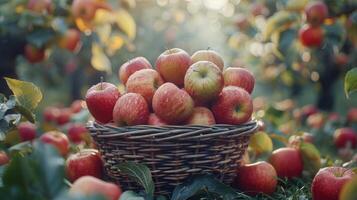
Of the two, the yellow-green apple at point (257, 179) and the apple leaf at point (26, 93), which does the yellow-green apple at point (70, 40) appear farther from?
the yellow-green apple at point (257, 179)

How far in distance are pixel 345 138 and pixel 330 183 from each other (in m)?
1.74

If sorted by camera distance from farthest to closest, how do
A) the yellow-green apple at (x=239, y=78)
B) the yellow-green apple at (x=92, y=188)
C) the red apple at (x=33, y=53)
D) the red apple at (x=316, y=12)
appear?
the red apple at (x=33, y=53) → the red apple at (x=316, y=12) → the yellow-green apple at (x=239, y=78) → the yellow-green apple at (x=92, y=188)

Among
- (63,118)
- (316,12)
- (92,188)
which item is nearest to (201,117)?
(92,188)

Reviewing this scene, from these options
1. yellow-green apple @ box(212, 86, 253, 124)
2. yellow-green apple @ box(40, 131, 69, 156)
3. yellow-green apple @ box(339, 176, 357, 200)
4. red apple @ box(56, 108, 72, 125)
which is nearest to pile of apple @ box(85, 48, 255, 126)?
yellow-green apple @ box(212, 86, 253, 124)

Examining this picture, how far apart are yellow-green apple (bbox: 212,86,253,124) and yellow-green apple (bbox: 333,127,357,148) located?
1.67 meters

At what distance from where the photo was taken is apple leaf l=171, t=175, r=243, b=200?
5.29 feet

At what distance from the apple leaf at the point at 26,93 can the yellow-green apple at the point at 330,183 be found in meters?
0.98

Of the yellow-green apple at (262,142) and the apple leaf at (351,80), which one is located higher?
the apple leaf at (351,80)

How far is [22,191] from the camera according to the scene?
3.39ft

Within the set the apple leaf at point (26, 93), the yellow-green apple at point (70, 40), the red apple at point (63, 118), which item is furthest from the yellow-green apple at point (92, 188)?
the red apple at point (63, 118)

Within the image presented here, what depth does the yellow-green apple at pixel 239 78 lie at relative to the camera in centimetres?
183

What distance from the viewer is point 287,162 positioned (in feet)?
6.72

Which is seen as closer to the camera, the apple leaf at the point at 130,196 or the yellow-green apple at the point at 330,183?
the apple leaf at the point at 130,196

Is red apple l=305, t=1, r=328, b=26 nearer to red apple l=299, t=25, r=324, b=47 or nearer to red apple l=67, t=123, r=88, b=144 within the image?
red apple l=299, t=25, r=324, b=47
